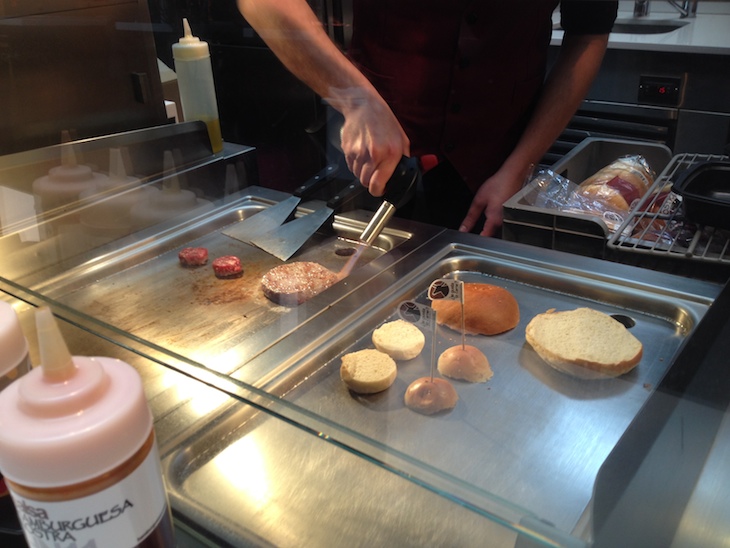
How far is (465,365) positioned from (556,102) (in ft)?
2.60

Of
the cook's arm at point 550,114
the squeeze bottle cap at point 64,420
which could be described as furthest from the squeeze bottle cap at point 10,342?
the cook's arm at point 550,114

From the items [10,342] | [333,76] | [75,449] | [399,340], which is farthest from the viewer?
[333,76]

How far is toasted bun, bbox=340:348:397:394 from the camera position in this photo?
703mm

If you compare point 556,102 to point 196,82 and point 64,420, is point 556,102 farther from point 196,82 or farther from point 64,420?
point 64,420

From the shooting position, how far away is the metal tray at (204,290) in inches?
31.5

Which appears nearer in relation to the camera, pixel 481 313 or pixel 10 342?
pixel 10 342

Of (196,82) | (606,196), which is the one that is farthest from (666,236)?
(196,82)

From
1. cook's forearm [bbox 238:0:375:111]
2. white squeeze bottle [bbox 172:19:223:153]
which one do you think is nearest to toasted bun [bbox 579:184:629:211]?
cook's forearm [bbox 238:0:375:111]

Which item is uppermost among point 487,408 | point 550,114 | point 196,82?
point 196,82

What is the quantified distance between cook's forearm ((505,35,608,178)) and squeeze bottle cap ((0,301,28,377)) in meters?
0.98

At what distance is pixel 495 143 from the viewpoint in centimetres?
127

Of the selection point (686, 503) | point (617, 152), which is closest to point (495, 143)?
point (617, 152)

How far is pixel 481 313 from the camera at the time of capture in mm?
811

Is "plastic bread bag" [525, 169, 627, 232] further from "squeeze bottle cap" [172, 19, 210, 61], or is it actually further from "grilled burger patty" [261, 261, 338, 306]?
"squeeze bottle cap" [172, 19, 210, 61]
